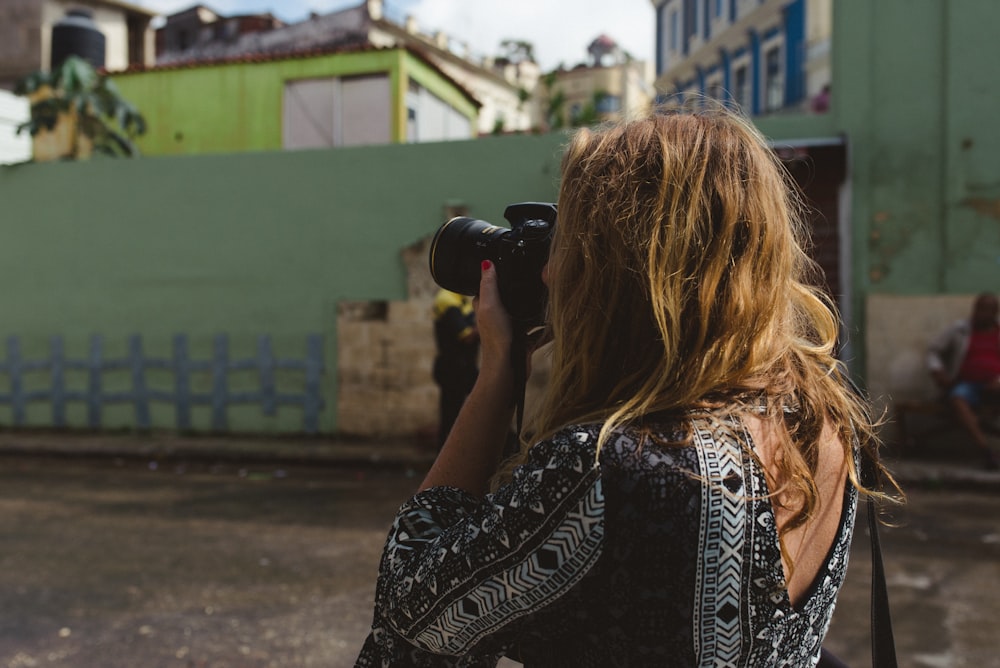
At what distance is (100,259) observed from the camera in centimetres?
941

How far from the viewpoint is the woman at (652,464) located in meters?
0.94

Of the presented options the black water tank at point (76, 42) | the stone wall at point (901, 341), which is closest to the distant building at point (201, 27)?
the black water tank at point (76, 42)

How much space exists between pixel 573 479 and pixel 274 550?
14.2ft

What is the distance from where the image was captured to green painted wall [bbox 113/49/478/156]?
12250mm

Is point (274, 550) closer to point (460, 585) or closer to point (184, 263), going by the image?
point (460, 585)

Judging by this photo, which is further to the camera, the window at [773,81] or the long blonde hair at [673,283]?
the window at [773,81]

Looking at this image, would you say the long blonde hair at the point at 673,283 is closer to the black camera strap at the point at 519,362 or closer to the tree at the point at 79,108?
the black camera strap at the point at 519,362

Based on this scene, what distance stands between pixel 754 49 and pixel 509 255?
20.6 metres

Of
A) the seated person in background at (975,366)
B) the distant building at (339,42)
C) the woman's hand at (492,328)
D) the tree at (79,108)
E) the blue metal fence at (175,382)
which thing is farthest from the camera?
the distant building at (339,42)

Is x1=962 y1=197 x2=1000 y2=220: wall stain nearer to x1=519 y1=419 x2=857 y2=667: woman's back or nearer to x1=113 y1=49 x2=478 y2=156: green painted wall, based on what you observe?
x1=113 y1=49 x2=478 y2=156: green painted wall

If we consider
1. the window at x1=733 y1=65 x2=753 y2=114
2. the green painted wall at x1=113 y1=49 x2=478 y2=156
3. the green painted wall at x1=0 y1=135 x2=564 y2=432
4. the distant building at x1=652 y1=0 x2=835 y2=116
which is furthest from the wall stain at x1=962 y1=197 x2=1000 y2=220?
the window at x1=733 y1=65 x2=753 y2=114

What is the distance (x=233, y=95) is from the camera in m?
12.9

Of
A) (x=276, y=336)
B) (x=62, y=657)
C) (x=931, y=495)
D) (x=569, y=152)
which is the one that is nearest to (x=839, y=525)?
(x=569, y=152)

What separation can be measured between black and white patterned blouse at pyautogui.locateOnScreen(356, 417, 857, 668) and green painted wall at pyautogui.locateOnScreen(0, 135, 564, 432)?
7543 millimetres
